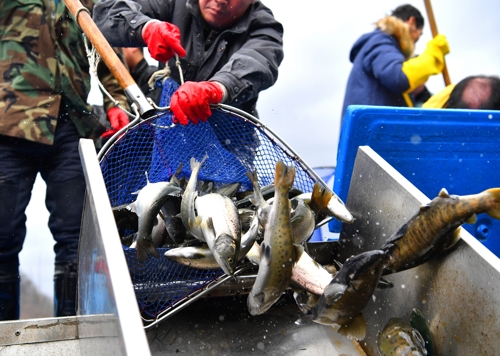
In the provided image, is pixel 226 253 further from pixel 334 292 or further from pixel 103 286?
pixel 103 286

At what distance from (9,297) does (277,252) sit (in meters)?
1.77

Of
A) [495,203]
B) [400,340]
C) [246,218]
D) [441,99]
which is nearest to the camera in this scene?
[495,203]

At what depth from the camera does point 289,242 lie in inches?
75.0

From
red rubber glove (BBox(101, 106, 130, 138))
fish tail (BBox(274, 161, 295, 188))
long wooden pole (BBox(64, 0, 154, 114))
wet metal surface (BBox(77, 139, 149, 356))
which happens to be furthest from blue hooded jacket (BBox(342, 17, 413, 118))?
wet metal surface (BBox(77, 139, 149, 356))

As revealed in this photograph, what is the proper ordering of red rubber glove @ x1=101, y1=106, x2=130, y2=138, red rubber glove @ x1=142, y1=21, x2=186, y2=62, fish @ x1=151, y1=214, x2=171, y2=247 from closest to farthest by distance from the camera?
1. fish @ x1=151, y1=214, x2=171, y2=247
2. red rubber glove @ x1=142, y1=21, x2=186, y2=62
3. red rubber glove @ x1=101, y1=106, x2=130, y2=138

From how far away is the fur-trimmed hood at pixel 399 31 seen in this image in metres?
4.43

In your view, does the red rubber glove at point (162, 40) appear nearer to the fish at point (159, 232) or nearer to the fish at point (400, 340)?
the fish at point (159, 232)

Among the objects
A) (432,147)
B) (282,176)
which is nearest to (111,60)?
(282,176)

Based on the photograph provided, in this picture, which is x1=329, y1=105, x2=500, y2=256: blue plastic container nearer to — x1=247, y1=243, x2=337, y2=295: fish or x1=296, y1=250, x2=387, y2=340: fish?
x1=247, y1=243, x2=337, y2=295: fish

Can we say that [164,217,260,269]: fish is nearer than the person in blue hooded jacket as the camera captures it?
Yes

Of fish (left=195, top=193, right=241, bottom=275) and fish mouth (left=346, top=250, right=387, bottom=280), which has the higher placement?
fish mouth (left=346, top=250, right=387, bottom=280)

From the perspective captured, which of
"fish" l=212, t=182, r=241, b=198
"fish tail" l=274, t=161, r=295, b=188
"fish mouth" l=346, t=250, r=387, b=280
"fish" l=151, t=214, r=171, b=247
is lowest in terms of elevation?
"fish" l=151, t=214, r=171, b=247

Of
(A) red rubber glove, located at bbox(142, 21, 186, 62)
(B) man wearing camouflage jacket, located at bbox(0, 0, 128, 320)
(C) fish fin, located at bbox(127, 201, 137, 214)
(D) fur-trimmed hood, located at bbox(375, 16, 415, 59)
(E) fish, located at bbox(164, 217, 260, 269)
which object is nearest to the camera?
(E) fish, located at bbox(164, 217, 260, 269)

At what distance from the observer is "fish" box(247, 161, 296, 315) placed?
190 cm
